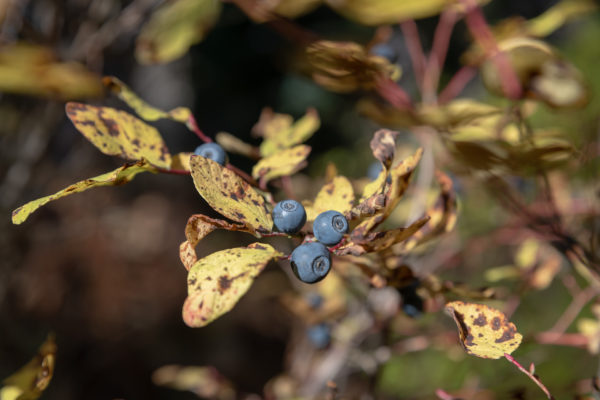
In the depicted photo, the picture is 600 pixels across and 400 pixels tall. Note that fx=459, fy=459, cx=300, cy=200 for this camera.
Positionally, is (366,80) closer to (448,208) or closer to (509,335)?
(448,208)

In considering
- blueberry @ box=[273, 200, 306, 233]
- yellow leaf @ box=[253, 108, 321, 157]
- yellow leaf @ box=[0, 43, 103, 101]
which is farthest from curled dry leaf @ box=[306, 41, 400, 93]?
yellow leaf @ box=[0, 43, 103, 101]

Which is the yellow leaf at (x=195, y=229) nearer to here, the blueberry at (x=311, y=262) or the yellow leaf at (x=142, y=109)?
the blueberry at (x=311, y=262)

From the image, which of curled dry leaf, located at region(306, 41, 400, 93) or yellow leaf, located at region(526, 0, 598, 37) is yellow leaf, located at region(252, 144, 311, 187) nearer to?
curled dry leaf, located at region(306, 41, 400, 93)

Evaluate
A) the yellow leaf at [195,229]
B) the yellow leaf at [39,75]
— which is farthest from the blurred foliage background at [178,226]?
the yellow leaf at [195,229]

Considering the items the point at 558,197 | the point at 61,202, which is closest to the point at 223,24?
A: the point at 61,202

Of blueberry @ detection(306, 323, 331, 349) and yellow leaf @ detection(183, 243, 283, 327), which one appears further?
blueberry @ detection(306, 323, 331, 349)

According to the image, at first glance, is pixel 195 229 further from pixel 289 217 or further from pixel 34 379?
pixel 34 379
